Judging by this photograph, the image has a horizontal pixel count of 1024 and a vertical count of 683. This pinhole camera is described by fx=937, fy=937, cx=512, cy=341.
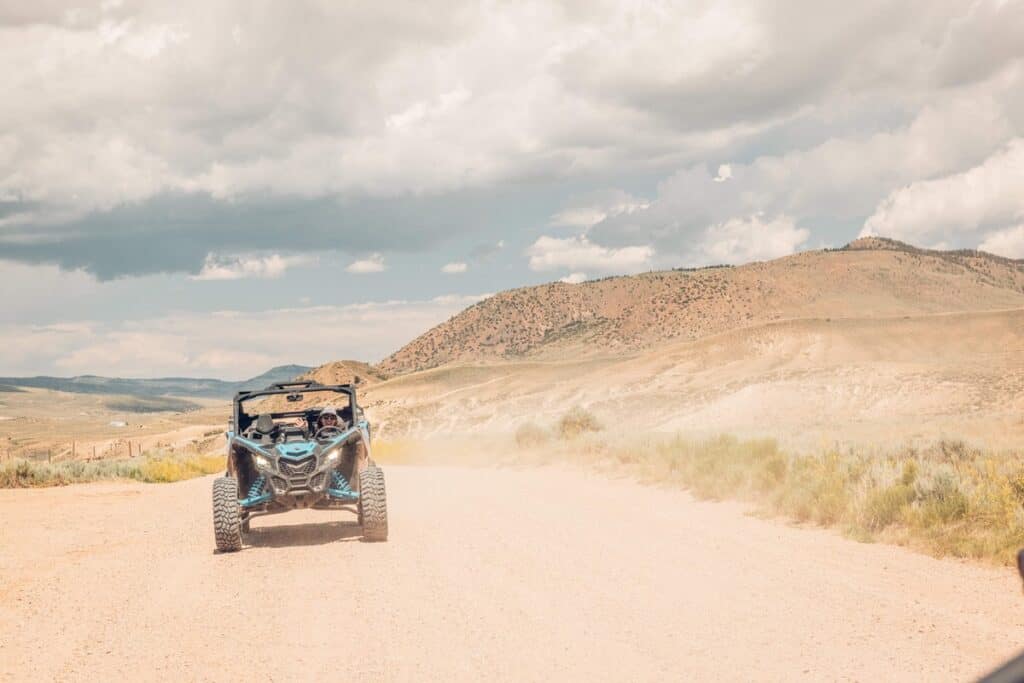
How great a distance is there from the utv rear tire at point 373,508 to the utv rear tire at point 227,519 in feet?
5.24

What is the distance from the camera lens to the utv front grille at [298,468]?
1233 cm

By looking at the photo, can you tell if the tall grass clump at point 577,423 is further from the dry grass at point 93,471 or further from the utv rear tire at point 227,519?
the utv rear tire at point 227,519

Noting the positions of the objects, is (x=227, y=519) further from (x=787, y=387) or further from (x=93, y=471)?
(x=787, y=387)

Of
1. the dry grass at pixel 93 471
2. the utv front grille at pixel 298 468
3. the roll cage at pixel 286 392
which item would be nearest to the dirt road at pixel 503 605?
the utv front grille at pixel 298 468

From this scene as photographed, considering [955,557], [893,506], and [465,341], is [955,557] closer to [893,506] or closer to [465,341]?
[893,506]

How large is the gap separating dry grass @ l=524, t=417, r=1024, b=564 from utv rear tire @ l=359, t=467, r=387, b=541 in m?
6.28

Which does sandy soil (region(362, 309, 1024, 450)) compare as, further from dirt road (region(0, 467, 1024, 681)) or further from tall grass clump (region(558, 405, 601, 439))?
dirt road (region(0, 467, 1024, 681))

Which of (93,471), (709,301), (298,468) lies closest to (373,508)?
(298,468)

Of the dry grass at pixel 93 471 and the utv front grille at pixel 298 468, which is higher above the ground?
the utv front grille at pixel 298 468

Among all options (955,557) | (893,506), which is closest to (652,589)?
(955,557)

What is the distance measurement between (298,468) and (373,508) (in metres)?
Answer: 1.12

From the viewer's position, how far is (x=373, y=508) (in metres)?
12.3

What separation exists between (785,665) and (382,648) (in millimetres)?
3056

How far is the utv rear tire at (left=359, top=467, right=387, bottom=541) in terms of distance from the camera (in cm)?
1229
